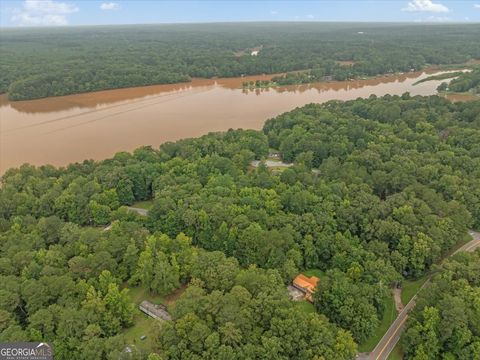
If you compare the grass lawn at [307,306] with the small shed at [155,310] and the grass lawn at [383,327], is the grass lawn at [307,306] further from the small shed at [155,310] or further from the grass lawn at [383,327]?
the small shed at [155,310]

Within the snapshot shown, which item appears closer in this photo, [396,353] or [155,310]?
[396,353]

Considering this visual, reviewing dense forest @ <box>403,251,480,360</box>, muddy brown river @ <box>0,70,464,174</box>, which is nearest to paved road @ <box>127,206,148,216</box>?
muddy brown river @ <box>0,70,464,174</box>

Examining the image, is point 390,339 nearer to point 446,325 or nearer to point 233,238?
point 446,325

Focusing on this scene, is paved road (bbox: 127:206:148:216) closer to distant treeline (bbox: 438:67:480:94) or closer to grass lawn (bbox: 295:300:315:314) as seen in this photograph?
grass lawn (bbox: 295:300:315:314)

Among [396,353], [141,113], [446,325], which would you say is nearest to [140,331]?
[396,353]

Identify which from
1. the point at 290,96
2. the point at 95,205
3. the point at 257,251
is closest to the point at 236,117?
the point at 290,96

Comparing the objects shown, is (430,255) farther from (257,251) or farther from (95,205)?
(95,205)

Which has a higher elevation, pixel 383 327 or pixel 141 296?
pixel 141 296
